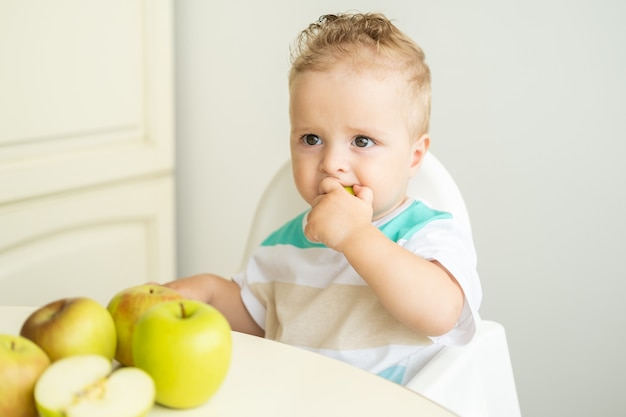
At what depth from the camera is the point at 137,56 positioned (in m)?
1.78

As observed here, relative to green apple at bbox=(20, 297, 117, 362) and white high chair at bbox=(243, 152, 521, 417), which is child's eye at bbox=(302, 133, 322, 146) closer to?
white high chair at bbox=(243, 152, 521, 417)

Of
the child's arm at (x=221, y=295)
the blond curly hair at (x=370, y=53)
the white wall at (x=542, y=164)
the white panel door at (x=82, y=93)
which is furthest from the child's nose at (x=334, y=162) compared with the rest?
the white panel door at (x=82, y=93)

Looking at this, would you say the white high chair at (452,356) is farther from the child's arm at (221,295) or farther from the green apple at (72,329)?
the green apple at (72,329)

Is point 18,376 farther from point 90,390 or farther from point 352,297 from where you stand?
point 352,297

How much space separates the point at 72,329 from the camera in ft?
2.13

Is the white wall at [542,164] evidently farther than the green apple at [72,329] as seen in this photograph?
Yes

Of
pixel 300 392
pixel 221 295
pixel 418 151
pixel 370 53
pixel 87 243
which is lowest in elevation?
pixel 87 243

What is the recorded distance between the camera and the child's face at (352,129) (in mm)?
995

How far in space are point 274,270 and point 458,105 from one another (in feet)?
1.78

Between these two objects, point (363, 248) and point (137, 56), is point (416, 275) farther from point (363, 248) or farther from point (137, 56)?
point (137, 56)

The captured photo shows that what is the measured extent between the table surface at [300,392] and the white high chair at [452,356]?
0.62 feet

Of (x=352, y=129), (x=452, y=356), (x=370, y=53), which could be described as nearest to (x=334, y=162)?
(x=352, y=129)

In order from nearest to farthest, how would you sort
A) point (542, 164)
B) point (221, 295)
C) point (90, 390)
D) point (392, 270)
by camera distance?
point (90, 390) < point (392, 270) < point (221, 295) < point (542, 164)

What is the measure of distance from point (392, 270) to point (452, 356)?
15 cm
